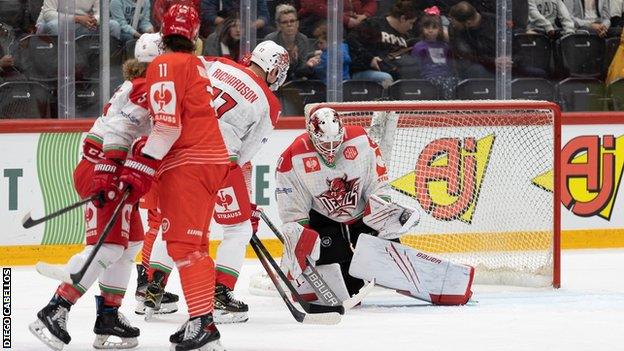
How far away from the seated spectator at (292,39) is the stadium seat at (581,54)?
170 cm

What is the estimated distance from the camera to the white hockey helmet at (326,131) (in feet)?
20.2

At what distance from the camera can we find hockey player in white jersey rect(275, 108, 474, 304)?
20.6 ft

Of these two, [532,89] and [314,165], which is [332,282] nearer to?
[314,165]

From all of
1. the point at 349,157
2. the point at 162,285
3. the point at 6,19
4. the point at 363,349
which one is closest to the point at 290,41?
the point at 6,19

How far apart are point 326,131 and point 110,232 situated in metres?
1.44

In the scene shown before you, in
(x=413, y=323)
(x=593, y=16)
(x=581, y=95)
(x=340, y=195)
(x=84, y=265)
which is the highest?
→ (x=593, y=16)

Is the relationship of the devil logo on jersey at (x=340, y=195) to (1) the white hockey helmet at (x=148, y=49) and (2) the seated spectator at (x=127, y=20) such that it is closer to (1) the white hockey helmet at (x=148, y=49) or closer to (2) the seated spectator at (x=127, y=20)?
(1) the white hockey helmet at (x=148, y=49)

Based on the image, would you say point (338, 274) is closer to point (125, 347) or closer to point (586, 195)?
point (125, 347)

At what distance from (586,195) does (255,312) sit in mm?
2933

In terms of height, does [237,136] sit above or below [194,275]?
above

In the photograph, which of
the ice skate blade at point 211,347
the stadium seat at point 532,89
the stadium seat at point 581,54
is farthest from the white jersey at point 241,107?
the stadium seat at point 581,54

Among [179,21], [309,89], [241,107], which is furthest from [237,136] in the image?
[309,89]

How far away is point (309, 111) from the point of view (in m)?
6.75

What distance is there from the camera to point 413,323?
585cm
